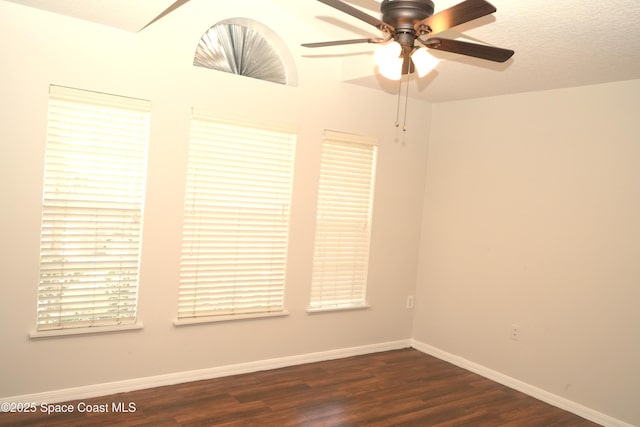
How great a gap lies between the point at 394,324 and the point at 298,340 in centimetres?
110

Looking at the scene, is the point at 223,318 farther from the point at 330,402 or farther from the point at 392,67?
the point at 392,67

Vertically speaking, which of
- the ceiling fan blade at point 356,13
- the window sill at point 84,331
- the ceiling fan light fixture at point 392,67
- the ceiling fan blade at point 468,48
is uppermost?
the ceiling fan blade at point 356,13

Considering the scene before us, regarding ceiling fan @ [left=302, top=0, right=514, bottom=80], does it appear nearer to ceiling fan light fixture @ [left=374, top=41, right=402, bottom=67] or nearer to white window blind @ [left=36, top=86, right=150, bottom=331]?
ceiling fan light fixture @ [left=374, top=41, right=402, bottom=67]

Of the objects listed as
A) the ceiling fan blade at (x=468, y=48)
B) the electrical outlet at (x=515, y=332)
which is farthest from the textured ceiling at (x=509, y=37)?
the electrical outlet at (x=515, y=332)

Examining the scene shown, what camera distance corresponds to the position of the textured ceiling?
251 centimetres

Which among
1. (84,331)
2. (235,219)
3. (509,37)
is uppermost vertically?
(509,37)

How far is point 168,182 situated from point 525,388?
10.4 ft

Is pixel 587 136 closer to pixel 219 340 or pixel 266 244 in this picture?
pixel 266 244

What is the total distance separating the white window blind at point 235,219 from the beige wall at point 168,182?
98 millimetres

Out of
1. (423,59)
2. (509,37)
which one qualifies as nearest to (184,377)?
(423,59)

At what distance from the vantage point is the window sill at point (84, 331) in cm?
307

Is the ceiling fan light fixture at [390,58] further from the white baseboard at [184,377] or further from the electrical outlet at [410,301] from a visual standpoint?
the electrical outlet at [410,301]

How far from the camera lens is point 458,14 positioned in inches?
76.6

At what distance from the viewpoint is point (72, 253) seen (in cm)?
317
